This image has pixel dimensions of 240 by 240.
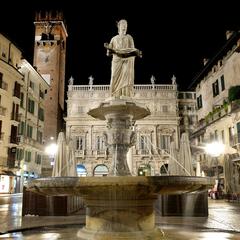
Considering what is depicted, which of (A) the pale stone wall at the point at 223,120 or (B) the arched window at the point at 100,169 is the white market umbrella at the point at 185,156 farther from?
(B) the arched window at the point at 100,169

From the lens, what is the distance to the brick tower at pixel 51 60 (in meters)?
53.8

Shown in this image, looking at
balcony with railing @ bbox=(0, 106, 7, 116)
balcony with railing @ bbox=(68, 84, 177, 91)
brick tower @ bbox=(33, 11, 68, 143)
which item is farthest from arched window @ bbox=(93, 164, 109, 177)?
balcony with railing @ bbox=(0, 106, 7, 116)

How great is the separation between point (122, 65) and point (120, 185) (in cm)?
523

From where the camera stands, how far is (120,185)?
6617 millimetres

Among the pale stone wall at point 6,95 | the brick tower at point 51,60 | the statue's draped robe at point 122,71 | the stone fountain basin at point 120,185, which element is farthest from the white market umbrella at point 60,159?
the brick tower at point 51,60

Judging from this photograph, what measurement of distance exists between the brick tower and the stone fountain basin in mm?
46072

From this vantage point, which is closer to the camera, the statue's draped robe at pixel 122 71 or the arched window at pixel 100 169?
the statue's draped robe at pixel 122 71

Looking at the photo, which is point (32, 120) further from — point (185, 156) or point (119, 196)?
point (119, 196)

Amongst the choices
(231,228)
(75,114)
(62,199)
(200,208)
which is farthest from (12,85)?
(231,228)

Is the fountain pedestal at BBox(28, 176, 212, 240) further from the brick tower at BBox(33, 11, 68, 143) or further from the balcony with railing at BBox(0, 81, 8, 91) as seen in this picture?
the brick tower at BBox(33, 11, 68, 143)

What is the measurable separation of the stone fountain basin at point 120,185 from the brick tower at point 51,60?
4607 centimetres

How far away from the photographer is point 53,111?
2125 inches

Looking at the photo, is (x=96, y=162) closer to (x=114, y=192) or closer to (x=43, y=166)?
(x=43, y=166)

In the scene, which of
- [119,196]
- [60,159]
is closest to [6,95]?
[60,159]
